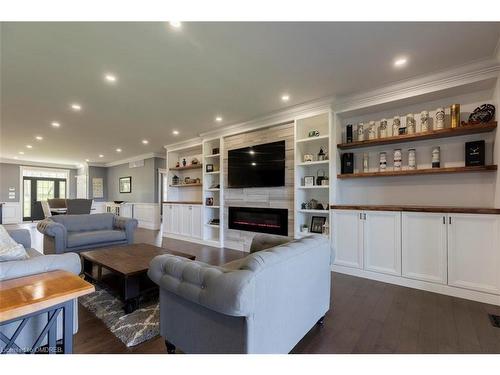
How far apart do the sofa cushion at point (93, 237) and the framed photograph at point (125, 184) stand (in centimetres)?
539

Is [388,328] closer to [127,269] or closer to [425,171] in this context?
[425,171]

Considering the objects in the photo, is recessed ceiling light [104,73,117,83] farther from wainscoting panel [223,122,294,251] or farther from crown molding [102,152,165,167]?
crown molding [102,152,165,167]

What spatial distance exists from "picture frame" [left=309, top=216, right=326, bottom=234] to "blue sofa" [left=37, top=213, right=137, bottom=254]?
314 centimetres

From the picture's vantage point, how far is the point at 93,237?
3766 millimetres

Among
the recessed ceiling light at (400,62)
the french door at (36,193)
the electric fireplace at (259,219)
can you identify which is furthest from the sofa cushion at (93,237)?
the french door at (36,193)

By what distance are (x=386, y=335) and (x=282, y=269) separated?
1203mm

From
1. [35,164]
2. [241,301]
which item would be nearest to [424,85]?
[241,301]

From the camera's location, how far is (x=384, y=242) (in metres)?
3.03

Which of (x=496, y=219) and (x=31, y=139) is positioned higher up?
(x=31, y=139)

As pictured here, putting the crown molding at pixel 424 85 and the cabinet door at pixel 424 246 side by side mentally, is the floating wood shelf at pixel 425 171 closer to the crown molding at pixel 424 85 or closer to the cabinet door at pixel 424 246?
the cabinet door at pixel 424 246

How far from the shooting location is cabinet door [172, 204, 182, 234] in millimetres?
6035
